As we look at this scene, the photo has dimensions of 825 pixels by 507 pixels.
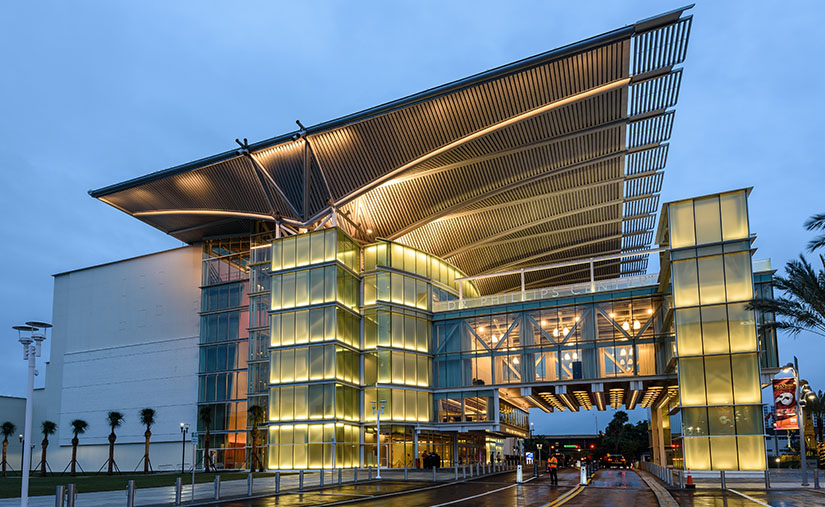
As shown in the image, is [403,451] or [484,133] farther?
[403,451]

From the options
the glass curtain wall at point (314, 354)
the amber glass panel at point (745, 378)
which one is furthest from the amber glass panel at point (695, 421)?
the glass curtain wall at point (314, 354)

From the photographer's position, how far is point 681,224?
38.8 m

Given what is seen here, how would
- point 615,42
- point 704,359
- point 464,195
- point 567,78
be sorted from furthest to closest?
point 464,195, point 567,78, point 615,42, point 704,359

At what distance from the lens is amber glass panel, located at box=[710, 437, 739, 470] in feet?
116

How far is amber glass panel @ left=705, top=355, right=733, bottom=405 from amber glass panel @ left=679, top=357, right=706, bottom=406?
289 millimetres

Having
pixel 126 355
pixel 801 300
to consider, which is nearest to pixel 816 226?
pixel 801 300

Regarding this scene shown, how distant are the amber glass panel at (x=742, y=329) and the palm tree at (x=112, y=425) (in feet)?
167

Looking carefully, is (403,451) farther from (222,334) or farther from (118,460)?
(118,460)

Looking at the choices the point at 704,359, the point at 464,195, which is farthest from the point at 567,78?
the point at 704,359

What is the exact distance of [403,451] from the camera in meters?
51.4

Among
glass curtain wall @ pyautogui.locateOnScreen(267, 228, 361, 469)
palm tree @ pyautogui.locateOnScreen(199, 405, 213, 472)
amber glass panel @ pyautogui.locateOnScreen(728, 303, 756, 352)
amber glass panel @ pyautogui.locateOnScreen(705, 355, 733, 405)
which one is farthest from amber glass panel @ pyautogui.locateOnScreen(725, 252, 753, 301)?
palm tree @ pyautogui.locateOnScreen(199, 405, 213, 472)

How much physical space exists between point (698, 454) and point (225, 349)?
4158 centimetres

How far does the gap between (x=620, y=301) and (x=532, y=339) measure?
6959 millimetres

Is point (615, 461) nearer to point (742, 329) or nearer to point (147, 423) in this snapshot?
point (147, 423)
